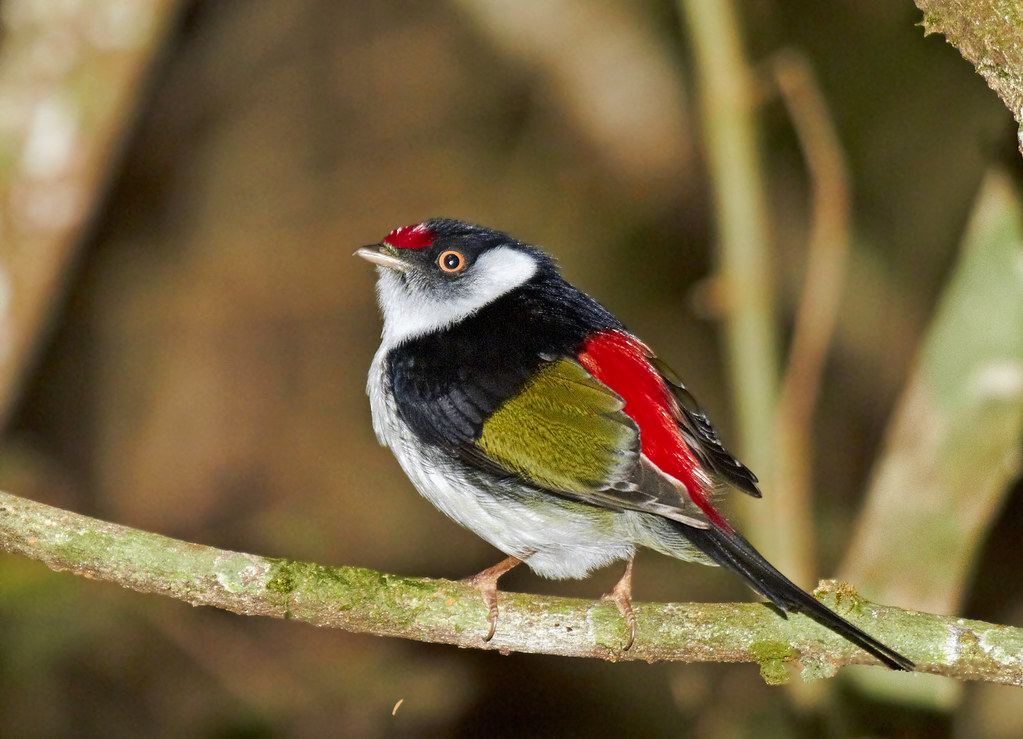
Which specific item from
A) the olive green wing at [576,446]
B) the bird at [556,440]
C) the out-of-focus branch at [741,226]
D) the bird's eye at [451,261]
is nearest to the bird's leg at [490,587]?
the bird at [556,440]

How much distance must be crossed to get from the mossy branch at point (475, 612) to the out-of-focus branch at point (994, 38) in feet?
3.94

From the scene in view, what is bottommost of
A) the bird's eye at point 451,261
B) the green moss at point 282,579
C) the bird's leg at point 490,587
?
the green moss at point 282,579

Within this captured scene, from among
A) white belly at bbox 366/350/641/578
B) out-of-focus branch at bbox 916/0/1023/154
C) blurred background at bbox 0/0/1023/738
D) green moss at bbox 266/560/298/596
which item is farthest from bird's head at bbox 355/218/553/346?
blurred background at bbox 0/0/1023/738

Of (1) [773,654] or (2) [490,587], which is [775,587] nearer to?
(1) [773,654]

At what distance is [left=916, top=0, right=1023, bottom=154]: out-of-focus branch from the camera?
7.48 feet

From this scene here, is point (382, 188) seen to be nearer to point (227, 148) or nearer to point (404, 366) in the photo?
point (227, 148)

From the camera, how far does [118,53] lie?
4.37 metres

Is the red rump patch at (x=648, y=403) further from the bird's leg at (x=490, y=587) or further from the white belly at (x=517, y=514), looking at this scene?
the bird's leg at (x=490, y=587)

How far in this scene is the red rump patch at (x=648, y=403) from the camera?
9.39 ft

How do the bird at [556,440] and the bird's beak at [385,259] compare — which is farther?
the bird's beak at [385,259]

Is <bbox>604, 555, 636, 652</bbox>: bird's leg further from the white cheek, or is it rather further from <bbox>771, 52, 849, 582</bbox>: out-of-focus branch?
<bbox>771, 52, 849, 582</bbox>: out-of-focus branch

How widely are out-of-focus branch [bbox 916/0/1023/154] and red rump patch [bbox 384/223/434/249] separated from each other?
1.78 m

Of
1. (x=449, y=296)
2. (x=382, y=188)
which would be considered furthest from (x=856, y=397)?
(x=449, y=296)

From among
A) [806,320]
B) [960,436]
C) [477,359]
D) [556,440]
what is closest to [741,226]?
[806,320]
